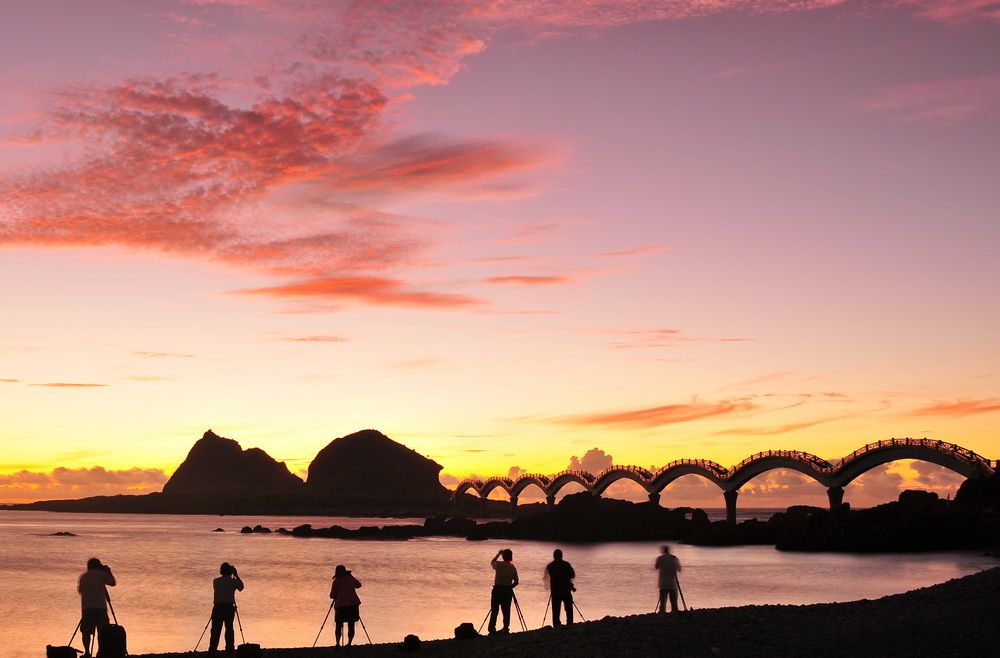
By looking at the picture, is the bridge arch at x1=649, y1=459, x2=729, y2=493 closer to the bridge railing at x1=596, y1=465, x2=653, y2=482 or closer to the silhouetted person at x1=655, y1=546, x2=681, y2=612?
the bridge railing at x1=596, y1=465, x2=653, y2=482

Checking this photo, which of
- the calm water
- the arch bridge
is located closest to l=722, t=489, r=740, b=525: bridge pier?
the arch bridge

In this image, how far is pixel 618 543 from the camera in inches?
4459

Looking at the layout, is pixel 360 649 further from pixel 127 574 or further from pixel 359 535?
pixel 359 535

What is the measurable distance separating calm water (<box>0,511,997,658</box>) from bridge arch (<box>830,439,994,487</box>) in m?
13.5

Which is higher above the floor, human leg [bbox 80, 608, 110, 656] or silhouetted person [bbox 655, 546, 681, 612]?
silhouetted person [bbox 655, 546, 681, 612]

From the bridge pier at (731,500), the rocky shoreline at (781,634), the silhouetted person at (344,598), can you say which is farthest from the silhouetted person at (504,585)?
the bridge pier at (731,500)

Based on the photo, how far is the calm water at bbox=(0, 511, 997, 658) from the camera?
3738cm

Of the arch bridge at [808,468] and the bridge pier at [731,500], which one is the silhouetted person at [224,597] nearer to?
the arch bridge at [808,468]

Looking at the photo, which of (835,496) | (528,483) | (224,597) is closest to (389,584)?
(224,597)

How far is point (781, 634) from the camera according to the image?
712 inches

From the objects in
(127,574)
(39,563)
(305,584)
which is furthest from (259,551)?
(305,584)

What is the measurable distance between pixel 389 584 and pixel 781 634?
43.1 m

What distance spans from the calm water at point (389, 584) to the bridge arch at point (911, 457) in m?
13.5

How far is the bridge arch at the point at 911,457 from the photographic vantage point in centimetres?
8169
